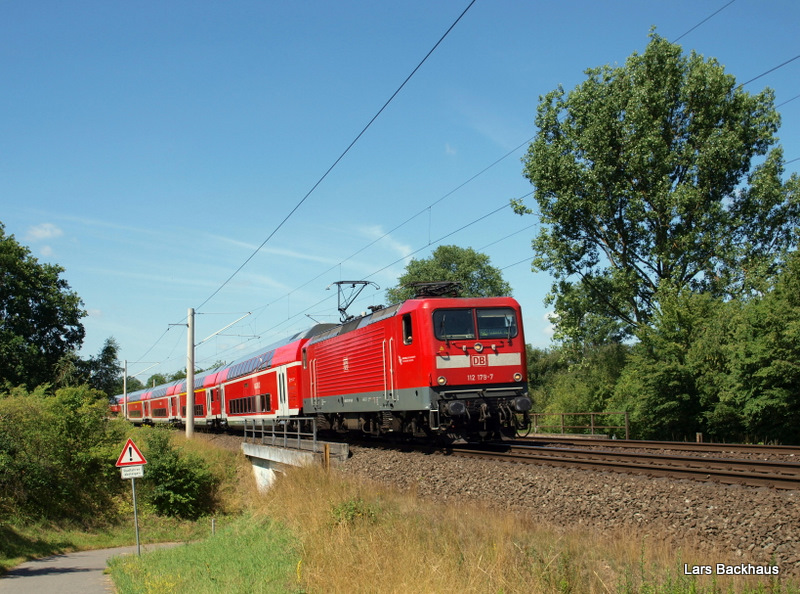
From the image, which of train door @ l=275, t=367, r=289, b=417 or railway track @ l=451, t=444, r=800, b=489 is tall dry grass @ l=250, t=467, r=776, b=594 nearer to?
railway track @ l=451, t=444, r=800, b=489

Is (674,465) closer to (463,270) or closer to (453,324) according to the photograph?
(453,324)

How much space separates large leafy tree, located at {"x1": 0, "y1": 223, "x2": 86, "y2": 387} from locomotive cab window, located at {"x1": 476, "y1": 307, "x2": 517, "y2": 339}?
1693 inches

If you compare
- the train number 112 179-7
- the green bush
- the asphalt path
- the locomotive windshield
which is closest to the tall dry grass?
the train number 112 179-7

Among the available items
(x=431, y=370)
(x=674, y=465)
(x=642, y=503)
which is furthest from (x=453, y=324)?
(x=642, y=503)

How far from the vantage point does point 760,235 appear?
1151 inches

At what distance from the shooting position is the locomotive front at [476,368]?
53.0 ft

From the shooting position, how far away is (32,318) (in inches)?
2109

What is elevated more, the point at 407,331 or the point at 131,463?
the point at 407,331

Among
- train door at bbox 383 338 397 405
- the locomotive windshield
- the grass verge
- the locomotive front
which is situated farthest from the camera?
train door at bbox 383 338 397 405

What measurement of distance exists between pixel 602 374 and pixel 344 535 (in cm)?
2509

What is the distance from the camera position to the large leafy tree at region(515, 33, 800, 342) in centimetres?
2819

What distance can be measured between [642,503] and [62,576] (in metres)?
15.8

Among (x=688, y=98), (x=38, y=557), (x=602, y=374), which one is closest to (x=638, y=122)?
(x=688, y=98)

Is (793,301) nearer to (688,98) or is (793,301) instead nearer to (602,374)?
(688,98)
